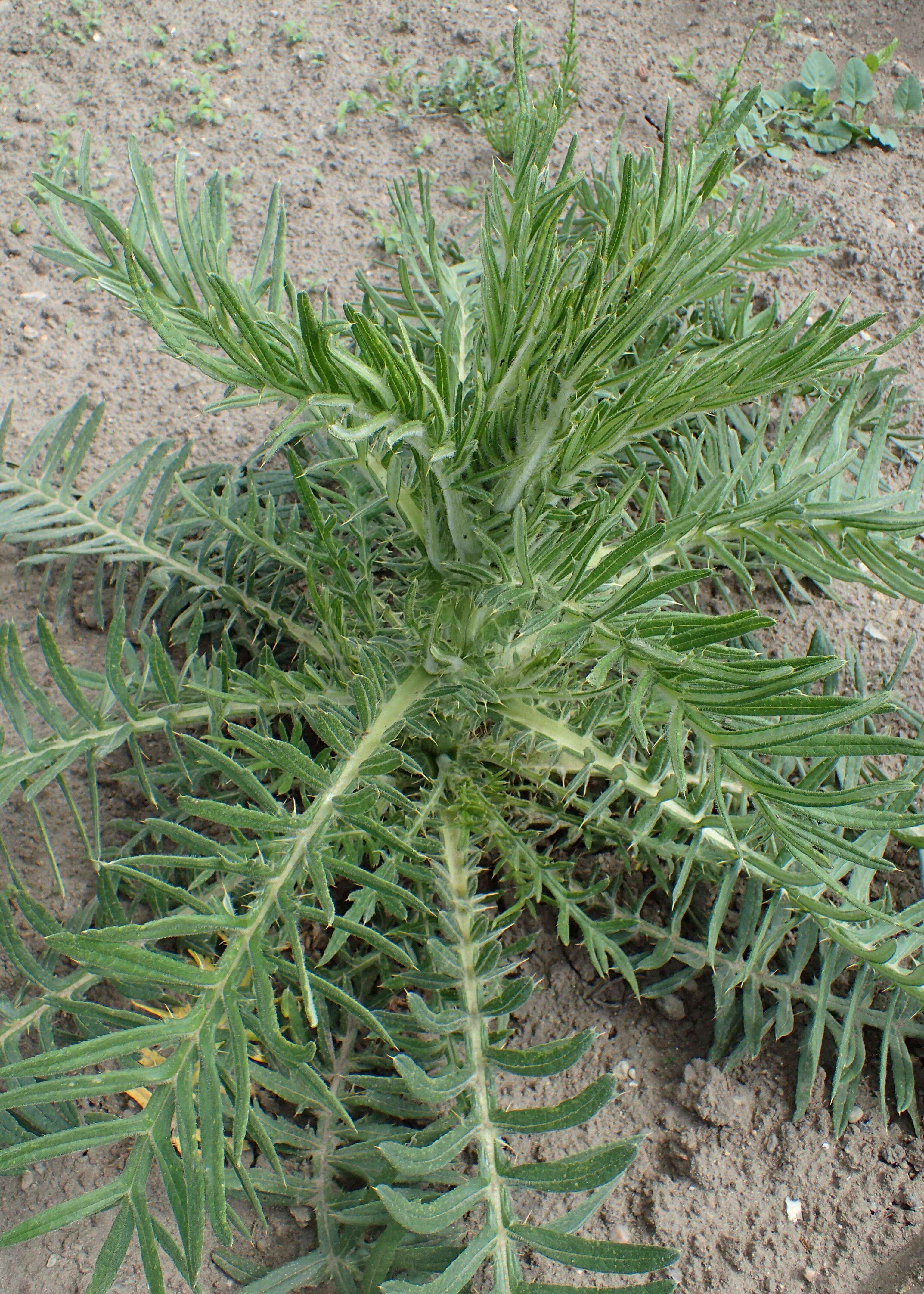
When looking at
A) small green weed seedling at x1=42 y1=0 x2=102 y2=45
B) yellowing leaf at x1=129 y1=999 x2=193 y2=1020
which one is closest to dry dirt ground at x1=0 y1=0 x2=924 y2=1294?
small green weed seedling at x1=42 y1=0 x2=102 y2=45

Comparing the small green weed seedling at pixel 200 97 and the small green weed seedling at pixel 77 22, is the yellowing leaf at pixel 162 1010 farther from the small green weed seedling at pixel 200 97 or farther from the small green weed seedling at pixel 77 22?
the small green weed seedling at pixel 77 22

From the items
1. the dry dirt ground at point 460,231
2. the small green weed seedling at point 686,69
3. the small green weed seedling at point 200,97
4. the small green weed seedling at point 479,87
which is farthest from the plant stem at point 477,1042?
the small green weed seedling at point 686,69

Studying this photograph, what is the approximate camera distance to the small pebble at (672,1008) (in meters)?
1.23

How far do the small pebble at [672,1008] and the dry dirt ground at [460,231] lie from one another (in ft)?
0.04

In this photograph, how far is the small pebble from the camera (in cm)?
123

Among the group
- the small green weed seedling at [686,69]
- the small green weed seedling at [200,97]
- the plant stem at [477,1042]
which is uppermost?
the small green weed seedling at [686,69]

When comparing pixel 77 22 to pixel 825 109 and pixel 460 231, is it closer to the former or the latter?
pixel 460 231

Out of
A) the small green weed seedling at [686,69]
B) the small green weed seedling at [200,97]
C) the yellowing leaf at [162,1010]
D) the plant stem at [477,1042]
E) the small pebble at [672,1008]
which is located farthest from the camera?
the small green weed seedling at [686,69]

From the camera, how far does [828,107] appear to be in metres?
2.26

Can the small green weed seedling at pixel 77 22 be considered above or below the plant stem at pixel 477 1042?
above

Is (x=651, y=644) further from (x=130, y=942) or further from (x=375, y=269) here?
(x=375, y=269)

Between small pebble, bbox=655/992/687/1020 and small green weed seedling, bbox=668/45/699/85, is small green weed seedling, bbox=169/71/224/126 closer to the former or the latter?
small green weed seedling, bbox=668/45/699/85

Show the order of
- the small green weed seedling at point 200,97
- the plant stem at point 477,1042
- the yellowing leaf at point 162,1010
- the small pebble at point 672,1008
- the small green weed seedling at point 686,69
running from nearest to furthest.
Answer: the plant stem at point 477,1042 → the yellowing leaf at point 162,1010 → the small pebble at point 672,1008 → the small green weed seedling at point 200,97 → the small green weed seedling at point 686,69

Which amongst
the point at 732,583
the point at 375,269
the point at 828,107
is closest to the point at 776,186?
the point at 828,107
